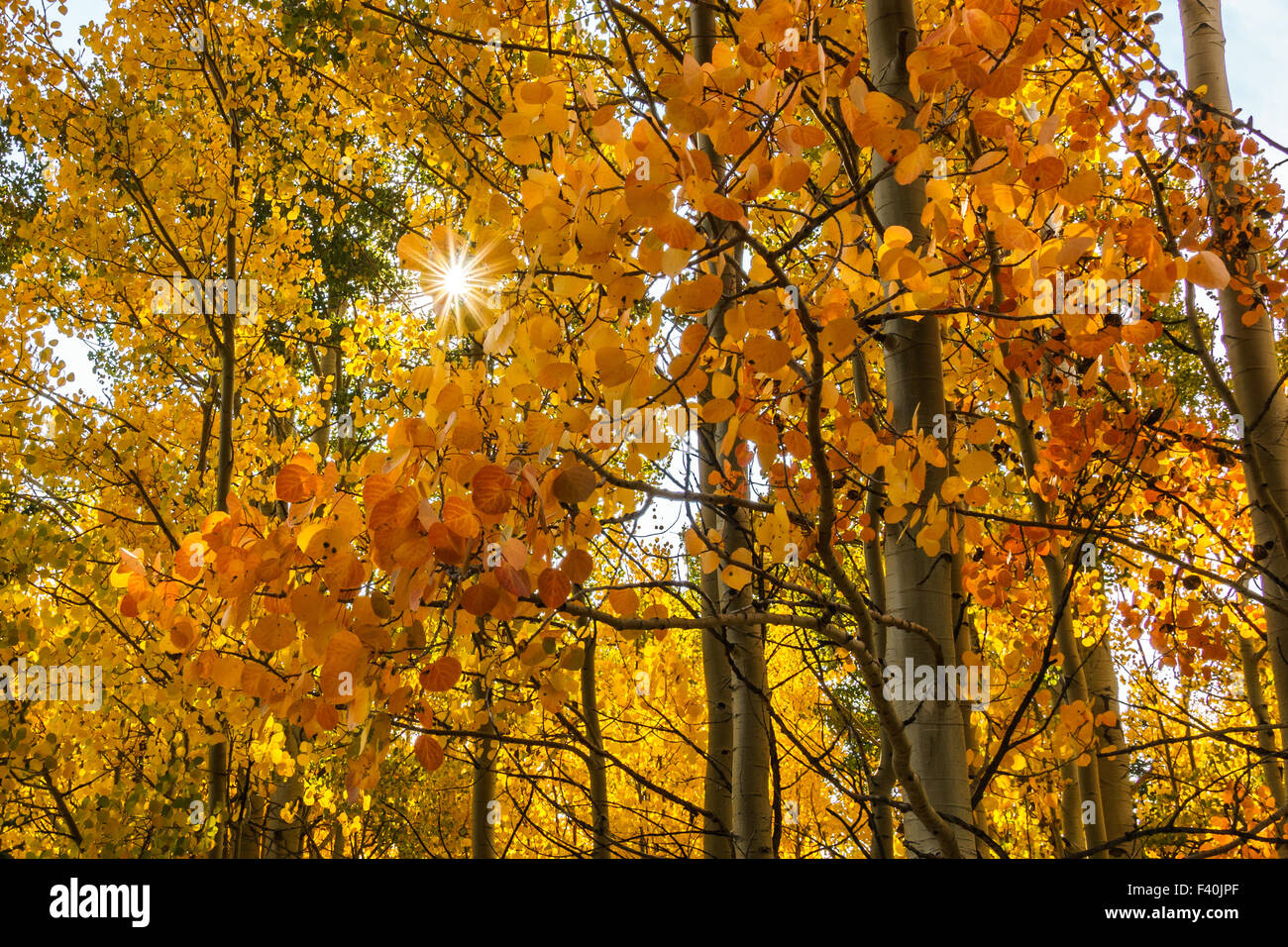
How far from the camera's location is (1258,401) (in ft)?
9.40

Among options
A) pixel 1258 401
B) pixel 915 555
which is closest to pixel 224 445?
pixel 915 555

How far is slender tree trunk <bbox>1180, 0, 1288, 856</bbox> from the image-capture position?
8.86 ft

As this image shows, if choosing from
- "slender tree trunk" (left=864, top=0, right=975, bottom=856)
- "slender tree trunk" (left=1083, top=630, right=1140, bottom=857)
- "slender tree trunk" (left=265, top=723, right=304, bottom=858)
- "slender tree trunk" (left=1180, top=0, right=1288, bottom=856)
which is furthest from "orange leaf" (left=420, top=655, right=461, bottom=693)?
"slender tree trunk" (left=265, top=723, right=304, bottom=858)

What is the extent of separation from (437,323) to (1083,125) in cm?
207

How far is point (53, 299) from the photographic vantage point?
15.7 ft

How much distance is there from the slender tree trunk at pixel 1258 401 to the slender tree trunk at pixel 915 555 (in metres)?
1.49

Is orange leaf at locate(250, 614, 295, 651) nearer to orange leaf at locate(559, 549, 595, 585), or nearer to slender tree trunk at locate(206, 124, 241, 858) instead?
orange leaf at locate(559, 549, 595, 585)

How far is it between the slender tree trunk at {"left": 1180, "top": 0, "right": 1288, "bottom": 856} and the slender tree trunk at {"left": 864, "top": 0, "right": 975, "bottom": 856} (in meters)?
1.49

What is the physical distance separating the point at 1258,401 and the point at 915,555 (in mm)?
1914

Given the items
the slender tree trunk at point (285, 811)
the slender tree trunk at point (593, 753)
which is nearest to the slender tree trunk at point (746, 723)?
the slender tree trunk at point (593, 753)

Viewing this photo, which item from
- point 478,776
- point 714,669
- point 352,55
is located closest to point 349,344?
point 352,55

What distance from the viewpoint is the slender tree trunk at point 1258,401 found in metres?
2.70

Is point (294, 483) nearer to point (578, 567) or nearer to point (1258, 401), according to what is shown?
point (578, 567)
